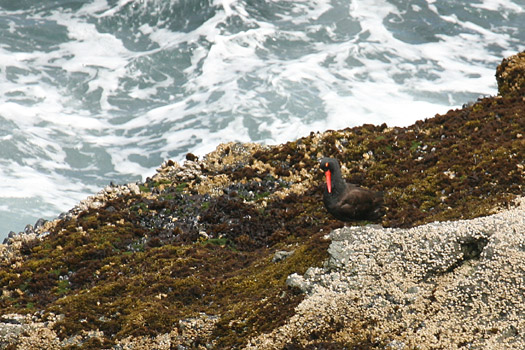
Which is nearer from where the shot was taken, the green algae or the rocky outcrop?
the rocky outcrop

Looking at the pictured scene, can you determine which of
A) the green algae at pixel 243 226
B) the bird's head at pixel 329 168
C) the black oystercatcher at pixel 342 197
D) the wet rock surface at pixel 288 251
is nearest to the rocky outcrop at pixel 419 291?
the wet rock surface at pixel 288 251

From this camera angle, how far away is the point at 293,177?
97.1ft

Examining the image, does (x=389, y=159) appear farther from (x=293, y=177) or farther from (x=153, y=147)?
(x=153, y=147)

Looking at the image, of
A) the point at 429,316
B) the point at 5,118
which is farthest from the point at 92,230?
the point at 5,118

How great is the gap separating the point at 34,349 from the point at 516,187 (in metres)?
17.7

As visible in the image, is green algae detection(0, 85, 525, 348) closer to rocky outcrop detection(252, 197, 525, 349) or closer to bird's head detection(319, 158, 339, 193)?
rocky outcrop detection(252, 197, 525, 349)

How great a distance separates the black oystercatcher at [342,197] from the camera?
1978cm

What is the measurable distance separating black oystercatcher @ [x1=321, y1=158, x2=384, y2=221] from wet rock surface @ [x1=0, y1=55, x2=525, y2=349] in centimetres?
124

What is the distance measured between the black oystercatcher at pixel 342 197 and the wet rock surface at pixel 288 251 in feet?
4.08

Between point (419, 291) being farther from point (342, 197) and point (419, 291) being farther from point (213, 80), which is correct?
point (213, 80)

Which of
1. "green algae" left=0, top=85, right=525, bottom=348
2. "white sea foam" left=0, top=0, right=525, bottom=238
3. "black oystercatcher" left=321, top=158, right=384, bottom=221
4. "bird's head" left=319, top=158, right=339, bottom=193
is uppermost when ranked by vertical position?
"bird's head" left=319, top=158, right=339, bottom=193

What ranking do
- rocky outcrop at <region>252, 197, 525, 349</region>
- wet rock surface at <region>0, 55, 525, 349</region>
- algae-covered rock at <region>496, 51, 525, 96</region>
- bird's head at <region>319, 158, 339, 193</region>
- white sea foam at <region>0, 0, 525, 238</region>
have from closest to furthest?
rocky outcrop at <region>252, 197, 525, 349</region> < wet rock surface at <region>0, 55, 525, 349</region> < bird's head at <region>319, 158, 339, 193</region> < algae-covered rock at <region>496, 51, 525, 96</region> < white sea foam at <region>0, 0, 525, 238</region>

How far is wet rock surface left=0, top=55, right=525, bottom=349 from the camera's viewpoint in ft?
44.8

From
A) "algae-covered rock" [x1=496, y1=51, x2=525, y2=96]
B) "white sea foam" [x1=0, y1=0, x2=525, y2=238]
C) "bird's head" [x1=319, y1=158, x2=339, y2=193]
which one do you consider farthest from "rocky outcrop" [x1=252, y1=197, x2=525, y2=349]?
"white sea foam" [x1=0, y1=0, x2=525, y2=238]
